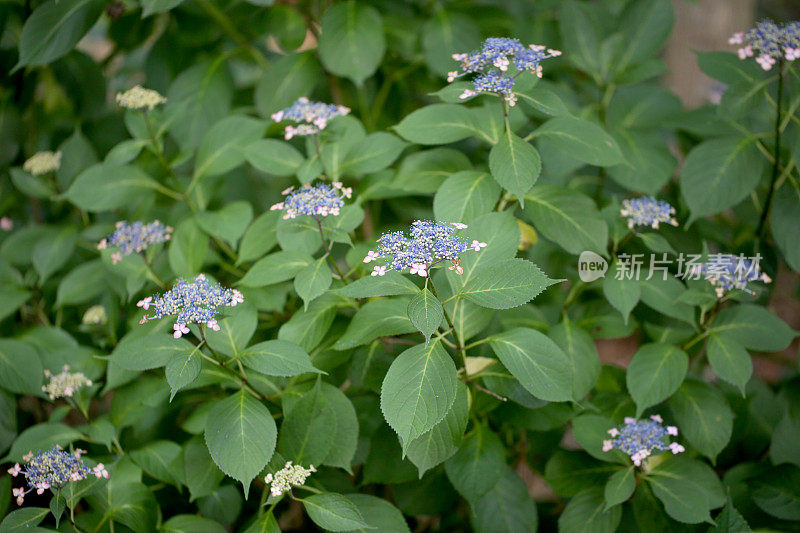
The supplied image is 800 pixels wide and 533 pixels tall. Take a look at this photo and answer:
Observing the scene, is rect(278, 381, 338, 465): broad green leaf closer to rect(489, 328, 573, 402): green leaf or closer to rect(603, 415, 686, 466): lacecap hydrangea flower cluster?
rect(489, 328, 573, 402): green leaf

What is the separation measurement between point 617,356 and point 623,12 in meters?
1.56

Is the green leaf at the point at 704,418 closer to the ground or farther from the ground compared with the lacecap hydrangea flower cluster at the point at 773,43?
closer to the ground

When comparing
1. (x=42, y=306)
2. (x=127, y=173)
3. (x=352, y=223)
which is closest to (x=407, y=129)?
(x=352, y=223)

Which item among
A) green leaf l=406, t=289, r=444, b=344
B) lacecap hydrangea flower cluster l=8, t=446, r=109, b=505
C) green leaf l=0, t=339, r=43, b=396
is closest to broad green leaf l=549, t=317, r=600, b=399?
green leaf l=406, t=289, r=444, b=344

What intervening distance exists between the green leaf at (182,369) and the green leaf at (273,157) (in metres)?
0.48

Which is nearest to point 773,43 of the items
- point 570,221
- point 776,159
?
point 776,159

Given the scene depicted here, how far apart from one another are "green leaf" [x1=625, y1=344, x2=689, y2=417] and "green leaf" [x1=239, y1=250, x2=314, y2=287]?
0.67 meters

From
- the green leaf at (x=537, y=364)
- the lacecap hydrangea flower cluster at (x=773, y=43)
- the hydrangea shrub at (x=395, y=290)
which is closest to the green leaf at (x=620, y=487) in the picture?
the hydrangea shrub at (x=395, y=290)

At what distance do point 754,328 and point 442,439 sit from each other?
0.69 m

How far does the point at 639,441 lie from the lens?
4.04 feet

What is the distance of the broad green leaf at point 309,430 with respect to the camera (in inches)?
45.4

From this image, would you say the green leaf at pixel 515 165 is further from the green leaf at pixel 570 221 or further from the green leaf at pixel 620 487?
the green leaf at pixel 620 487

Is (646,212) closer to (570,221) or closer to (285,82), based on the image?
(570,221)

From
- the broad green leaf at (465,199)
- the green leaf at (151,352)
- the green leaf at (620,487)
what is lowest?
the green leaf at (620,487)
